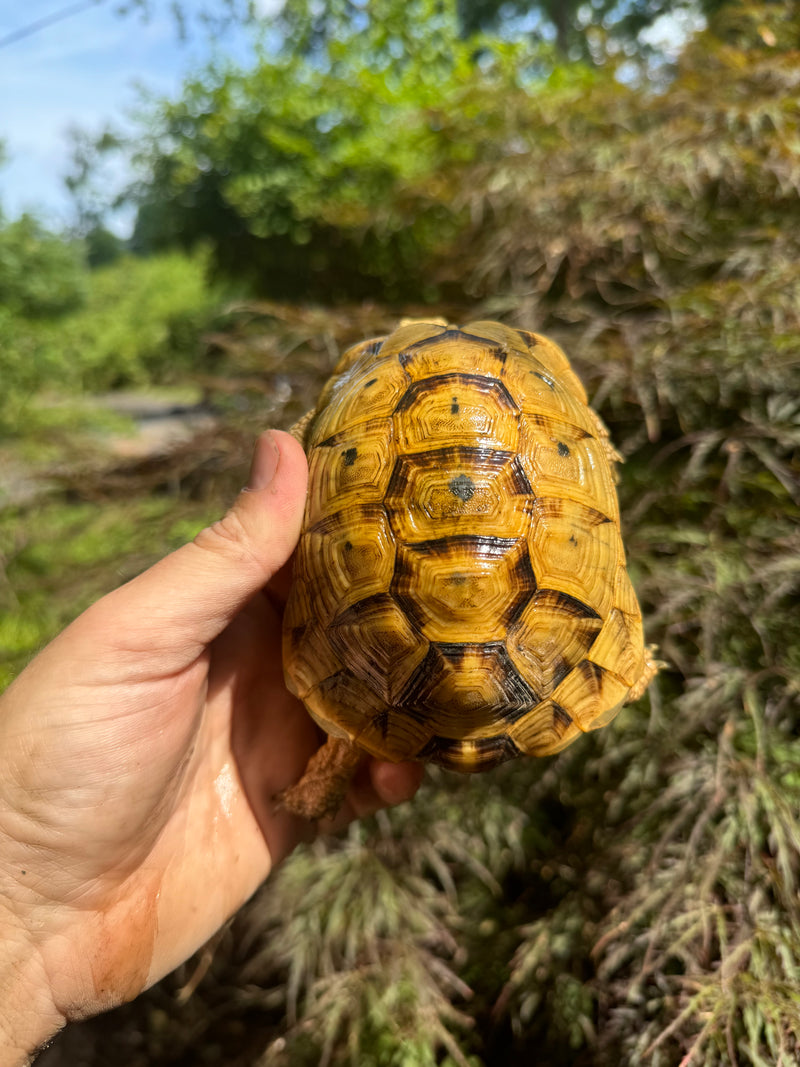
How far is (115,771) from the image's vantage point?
3.50 feet

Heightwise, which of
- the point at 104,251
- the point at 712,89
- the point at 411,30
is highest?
the point at 411,30

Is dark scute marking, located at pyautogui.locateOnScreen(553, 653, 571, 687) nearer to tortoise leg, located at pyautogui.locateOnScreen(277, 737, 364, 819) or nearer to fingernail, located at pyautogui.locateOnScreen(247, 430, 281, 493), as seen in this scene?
tortoise leg, located at pyautogui.locateOnScreen(277, 737, 364, 819)

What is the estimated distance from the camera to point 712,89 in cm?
192

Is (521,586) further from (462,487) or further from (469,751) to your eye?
(469,751)

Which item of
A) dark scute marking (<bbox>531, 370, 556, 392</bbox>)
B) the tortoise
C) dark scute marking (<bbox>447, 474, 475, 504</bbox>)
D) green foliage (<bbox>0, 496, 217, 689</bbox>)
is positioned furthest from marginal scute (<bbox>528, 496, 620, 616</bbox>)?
green foliage (<bbox>0, 496, 217, 689</bbox>)

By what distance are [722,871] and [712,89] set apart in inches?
86.7

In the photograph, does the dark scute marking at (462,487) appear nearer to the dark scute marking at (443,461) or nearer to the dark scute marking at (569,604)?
the dark scute marking at (443,461)

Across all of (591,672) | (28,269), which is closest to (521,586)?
(591,672)

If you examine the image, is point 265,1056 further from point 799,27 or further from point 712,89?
point 799,27

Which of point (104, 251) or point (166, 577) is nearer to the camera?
point (166, 577)

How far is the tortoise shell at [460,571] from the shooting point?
0.90 metres

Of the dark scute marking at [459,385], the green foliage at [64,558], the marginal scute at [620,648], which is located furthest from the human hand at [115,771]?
the green foliage at [64,558]

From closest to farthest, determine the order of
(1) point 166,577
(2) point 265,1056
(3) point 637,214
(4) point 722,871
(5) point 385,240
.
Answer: (1) point 166,577 < (4) point 722,871 < (2) point 265,1056 < (3) point 637,214 < (5) point 385,240

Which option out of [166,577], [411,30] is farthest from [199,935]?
[411,30]
